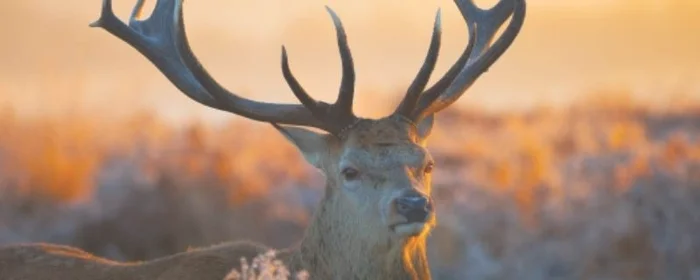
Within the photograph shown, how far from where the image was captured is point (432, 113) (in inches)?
337

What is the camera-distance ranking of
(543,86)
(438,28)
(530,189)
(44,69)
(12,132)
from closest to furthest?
(438,28) < (530,189) < (12,132) < (44,69) < (543,86)

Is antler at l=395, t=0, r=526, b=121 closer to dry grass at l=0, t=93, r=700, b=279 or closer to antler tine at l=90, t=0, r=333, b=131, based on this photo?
antler tine at l=90, t=0, r=333, b=131

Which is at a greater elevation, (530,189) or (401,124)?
(401,124)

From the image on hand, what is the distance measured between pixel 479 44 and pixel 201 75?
158 cm

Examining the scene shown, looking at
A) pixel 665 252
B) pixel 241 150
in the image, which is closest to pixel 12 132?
pixel 241 150

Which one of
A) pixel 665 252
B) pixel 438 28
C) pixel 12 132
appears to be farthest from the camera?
pixel 12 132

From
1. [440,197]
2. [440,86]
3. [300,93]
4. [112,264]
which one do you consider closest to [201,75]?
[300,93]

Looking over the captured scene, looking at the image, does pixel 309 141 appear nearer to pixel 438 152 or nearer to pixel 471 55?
pixel 471 55

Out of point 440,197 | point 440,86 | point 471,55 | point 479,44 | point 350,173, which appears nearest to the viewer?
point 350,173

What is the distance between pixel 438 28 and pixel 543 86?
476 inches

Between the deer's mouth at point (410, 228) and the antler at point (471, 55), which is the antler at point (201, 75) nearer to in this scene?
the antler at point (471, 55)

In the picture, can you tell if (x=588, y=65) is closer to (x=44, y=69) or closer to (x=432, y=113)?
(x=44, y=69)

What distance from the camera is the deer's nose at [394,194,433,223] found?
25.0ft

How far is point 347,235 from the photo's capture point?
8.03m
